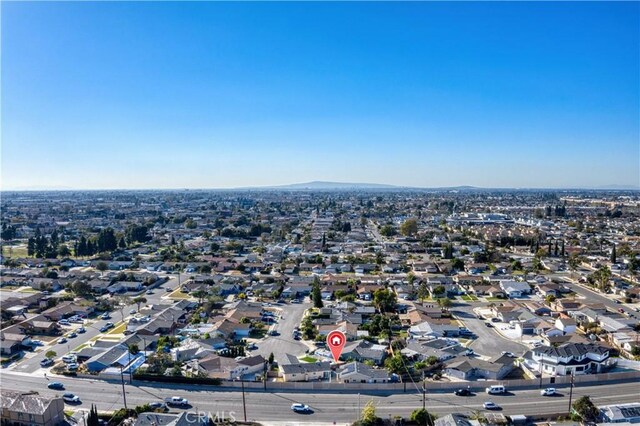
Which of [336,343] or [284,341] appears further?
[284,341]

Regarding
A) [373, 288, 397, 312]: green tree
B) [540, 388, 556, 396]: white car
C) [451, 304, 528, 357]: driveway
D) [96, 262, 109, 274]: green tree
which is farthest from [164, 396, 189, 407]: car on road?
[96, 262, 109, 274]: green tree

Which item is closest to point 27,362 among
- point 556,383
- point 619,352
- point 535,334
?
point 556,383

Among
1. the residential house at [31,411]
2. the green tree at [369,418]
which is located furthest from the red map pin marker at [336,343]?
the residential house at [31,411]

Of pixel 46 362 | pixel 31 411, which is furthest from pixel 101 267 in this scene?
pixel 31 411

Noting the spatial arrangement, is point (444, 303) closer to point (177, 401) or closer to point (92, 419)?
point (177, 401)

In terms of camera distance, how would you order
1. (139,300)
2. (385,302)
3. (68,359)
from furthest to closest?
(139,300) < (385,302) < (68,359)

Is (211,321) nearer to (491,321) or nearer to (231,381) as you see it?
(231,381)

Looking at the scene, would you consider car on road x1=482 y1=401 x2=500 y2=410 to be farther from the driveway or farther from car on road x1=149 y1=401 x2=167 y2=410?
car on road x1=149 y1=401 x2=167 y2=410

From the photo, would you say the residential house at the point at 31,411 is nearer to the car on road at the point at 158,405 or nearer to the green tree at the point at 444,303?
the car on road at the point at 158,405
